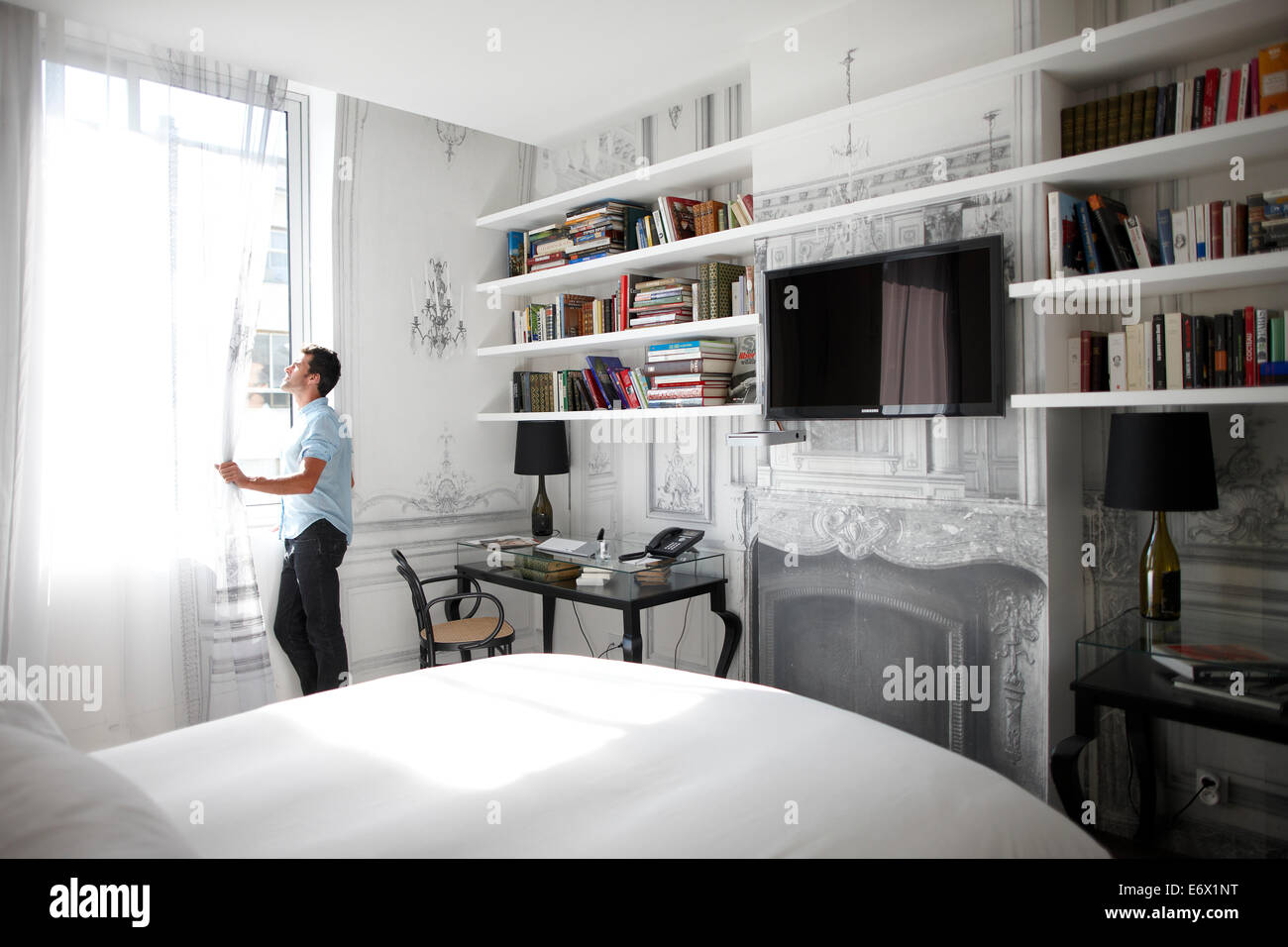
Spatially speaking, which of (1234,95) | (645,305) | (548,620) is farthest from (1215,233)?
(548,620)

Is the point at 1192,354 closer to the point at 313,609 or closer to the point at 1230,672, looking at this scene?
the point at 1230,672

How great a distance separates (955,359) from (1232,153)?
0.89m

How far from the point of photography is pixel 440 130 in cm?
447

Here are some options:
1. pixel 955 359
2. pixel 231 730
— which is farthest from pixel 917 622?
pixel 231 730

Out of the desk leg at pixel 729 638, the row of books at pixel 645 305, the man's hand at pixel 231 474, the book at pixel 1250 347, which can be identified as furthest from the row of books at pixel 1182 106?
the man's hand at pixel 231 474

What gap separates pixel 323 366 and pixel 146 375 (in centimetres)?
67

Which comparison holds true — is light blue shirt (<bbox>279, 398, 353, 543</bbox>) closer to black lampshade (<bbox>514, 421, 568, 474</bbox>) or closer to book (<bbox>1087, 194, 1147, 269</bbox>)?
black lampshade (<bbox>514, 421, 568, 474</bbox>)

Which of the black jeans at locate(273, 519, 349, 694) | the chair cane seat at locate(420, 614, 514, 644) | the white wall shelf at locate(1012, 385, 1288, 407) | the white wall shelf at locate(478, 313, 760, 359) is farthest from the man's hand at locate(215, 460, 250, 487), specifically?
the white wall shelf at locate(1012, 385, 1288, 407)

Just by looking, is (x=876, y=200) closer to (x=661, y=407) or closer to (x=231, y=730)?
(x=661, y=407)

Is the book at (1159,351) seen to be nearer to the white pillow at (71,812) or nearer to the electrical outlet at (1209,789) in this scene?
the electrical outlet at (1209,789)

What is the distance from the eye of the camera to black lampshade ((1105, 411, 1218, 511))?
7.52 feet

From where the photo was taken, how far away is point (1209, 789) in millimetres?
2613

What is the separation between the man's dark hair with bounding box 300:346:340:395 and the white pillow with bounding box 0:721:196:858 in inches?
99.2

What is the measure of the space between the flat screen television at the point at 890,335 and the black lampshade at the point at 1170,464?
427mm
